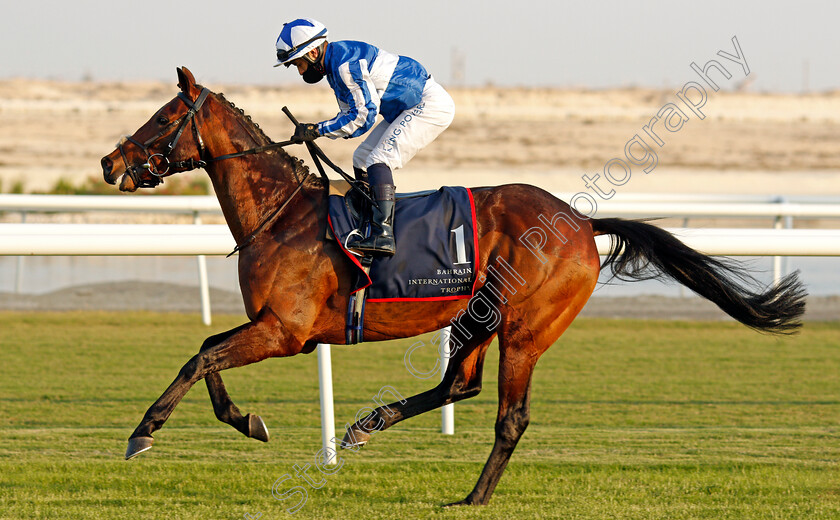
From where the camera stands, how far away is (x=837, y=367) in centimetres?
658

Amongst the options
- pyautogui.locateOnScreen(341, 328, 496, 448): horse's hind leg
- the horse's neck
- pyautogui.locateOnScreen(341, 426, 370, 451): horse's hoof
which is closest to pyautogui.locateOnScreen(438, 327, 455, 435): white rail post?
pyautogui.locateOnScreen(341, 328, 496, 448): horse's hind leg

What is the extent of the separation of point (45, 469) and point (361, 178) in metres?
1.65

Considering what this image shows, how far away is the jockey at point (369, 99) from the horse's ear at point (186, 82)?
33 cm

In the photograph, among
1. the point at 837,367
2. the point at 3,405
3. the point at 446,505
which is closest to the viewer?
the point at 446,505

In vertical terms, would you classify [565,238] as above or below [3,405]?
above

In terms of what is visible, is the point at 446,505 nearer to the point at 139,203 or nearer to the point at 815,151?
the point at 139,203

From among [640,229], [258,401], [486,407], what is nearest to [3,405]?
[258,401]

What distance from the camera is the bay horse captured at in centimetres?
359

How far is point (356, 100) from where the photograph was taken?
369 centimetres

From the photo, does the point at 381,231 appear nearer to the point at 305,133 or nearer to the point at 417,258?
the point at 417,258

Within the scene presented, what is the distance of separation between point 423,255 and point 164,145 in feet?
3.39

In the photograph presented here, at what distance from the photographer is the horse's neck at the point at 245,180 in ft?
12.3

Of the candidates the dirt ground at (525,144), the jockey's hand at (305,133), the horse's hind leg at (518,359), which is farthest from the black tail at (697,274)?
the dirt ground at (525,144)

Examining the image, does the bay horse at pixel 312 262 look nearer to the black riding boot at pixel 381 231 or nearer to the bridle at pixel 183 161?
the bridle at pixel 183 161
